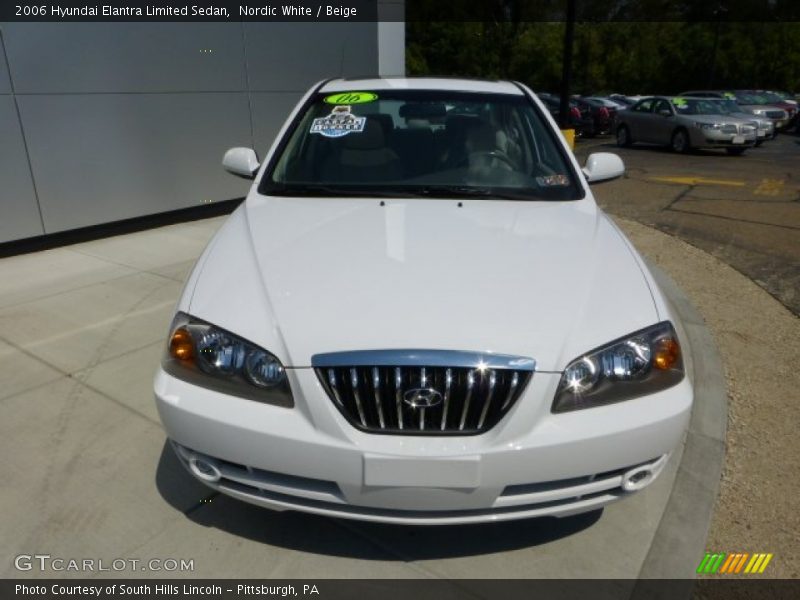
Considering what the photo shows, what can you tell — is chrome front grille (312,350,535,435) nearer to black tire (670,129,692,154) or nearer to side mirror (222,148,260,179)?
side mirror (222,148,260,179)

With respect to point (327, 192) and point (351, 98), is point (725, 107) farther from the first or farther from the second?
point (327, 192)

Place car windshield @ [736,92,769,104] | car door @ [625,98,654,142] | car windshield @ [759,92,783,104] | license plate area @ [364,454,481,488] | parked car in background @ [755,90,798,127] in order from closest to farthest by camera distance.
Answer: license plate area @ [364,454,481,488], car door @ [625,98,654,142], car windshield @ [736,92,769,104], parked car in background @ [755,90,798,127], car windshield @ [759,92,783,104]

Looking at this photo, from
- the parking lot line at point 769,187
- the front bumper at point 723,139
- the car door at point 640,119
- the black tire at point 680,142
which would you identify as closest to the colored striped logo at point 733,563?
the parking lot line at point 769,187

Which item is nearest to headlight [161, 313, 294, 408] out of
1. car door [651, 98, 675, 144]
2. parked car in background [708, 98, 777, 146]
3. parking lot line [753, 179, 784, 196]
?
parking lot line [753, 179, 784, 196]

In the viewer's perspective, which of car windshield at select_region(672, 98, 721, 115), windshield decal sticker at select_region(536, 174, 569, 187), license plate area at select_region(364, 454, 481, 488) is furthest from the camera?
car windshield at select_region(672, 98, 721, 115)

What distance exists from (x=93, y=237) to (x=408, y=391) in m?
6.31

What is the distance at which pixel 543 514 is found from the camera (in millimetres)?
1991

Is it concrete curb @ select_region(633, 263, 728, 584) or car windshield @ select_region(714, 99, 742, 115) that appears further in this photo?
car windshield @ select_region(714, 99, 742, 115)

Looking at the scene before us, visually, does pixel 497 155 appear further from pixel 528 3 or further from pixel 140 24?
pixel 528 3

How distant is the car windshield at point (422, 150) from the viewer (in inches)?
120

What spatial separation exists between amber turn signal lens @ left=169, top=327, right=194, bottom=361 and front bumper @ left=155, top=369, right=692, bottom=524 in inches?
4.1

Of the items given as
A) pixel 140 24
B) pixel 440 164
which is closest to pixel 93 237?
pixel 140 24

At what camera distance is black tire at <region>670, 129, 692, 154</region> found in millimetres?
16469

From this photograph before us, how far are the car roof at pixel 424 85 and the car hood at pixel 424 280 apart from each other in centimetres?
109
